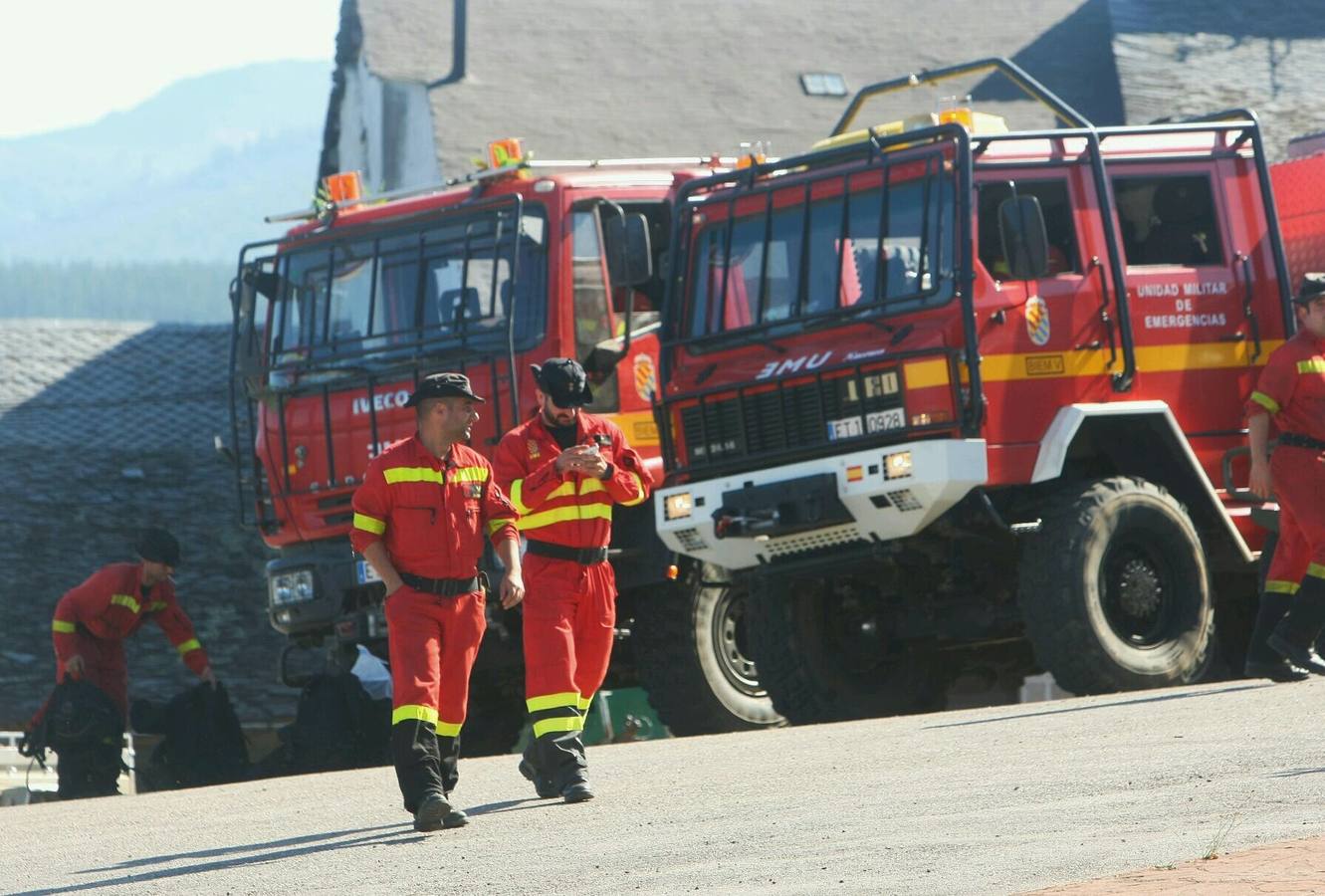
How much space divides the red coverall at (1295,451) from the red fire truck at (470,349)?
3461 mm

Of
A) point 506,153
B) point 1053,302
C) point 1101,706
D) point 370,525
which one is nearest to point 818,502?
point 1053,302

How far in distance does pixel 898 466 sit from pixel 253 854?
446 centimetres

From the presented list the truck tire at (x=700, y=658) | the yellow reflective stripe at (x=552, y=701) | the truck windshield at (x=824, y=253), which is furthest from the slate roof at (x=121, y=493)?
the yellow reflective stripe at (x=552, y=701)

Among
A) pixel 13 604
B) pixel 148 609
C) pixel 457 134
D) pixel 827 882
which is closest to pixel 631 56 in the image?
pixel 457 134

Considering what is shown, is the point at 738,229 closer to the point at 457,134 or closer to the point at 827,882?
the point at 827,882

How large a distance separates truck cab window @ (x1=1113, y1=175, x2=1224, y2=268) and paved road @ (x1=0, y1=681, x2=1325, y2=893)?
8.22 feet

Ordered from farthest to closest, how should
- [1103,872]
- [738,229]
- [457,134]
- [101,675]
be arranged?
[457,134] < [101,675] < [738,229] < [1103,872]

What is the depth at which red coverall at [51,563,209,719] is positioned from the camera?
1466 centimetres

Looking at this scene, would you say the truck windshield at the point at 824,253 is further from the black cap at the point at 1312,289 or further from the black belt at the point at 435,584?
the black belt at the point at 435,584

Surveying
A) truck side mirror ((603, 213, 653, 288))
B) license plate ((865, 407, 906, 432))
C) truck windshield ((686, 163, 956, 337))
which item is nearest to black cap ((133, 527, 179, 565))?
truck side mirror ((603, 213, 653, 288))

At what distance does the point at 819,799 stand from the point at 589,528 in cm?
151

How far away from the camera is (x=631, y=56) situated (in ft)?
109

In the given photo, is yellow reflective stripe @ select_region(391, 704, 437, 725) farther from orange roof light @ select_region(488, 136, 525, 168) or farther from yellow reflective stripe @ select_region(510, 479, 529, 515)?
orange roof light @ select_region(488, 136, 525, 168)

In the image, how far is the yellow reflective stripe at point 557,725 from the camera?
27.9ft
